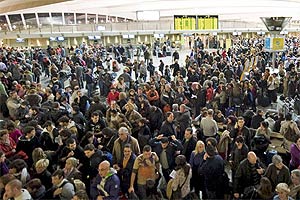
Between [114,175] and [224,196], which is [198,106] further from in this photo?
[114,175]

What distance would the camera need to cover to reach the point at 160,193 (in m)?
6.15

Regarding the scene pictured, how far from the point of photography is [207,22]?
3234 centimetres

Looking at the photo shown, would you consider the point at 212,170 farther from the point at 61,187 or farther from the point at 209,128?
the point at 61,187

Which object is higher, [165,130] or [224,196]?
[165,130]

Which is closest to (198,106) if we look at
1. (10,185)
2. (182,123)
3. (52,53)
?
(182,123)

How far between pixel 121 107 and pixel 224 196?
446 cm

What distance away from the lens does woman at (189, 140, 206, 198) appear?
6484 mm

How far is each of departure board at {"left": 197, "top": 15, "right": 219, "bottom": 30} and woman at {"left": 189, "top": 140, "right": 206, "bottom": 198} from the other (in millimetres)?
26414

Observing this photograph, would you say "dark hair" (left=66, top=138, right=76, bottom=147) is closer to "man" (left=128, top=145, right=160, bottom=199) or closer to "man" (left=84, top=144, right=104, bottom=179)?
"man" (left=84, top=144, right=104, bottom=179)

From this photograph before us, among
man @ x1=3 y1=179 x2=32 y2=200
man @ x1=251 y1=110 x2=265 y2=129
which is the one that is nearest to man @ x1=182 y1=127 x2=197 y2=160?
man @ x1=251 y1=110 x2=265 y2=129

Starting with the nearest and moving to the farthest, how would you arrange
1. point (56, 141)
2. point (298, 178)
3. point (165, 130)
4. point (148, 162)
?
point (298, 178), point (148, 162), point (56, 141), point (165, 130)

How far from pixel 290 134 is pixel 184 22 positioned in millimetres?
24909

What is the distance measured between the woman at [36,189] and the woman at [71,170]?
1.70 feet

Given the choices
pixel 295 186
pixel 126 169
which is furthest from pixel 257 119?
pixel 126 169
